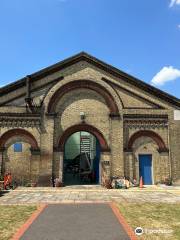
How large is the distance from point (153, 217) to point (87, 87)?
12.3 metres

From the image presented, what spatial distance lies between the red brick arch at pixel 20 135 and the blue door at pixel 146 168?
777cm

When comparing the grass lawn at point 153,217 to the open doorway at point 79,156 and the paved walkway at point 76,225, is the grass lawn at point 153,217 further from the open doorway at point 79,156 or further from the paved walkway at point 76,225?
the open doorway at point 79,156

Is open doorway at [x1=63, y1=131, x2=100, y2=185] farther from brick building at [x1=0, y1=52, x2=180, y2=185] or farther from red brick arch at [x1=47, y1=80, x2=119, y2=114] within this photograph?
red brick arch at [x1=47, y1=80, x2=119, y2=114]

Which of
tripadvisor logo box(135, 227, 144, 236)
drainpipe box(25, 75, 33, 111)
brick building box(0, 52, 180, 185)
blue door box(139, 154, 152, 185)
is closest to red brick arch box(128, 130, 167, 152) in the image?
brick building box(0, 52, 180, 185)

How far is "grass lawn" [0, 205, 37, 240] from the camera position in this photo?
305 inches

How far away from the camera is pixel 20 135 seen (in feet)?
62.7

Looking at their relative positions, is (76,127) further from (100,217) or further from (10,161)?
(100,217)

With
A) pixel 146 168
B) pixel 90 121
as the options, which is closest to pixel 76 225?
pixel 90 121

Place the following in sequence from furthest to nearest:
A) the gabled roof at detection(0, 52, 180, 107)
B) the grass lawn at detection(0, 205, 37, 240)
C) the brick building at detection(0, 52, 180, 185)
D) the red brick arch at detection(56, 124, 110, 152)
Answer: the gabled roof at detection(0, 52, 180, 107)
the red brick arch at detection(56, 124, 110, 152)
the brick building at detection(0, 52, 180, 185)
the grass lawn at detection(0, 205, 37, 240)

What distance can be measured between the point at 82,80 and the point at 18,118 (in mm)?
5452

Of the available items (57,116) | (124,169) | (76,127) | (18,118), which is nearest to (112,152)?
(124,169)

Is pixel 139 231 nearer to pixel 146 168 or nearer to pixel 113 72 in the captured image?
pixel 146 168

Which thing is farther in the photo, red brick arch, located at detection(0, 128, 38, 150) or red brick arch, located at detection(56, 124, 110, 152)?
red brick arch, located at detection(56, 124, 110, 152)

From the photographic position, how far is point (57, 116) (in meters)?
19.5
